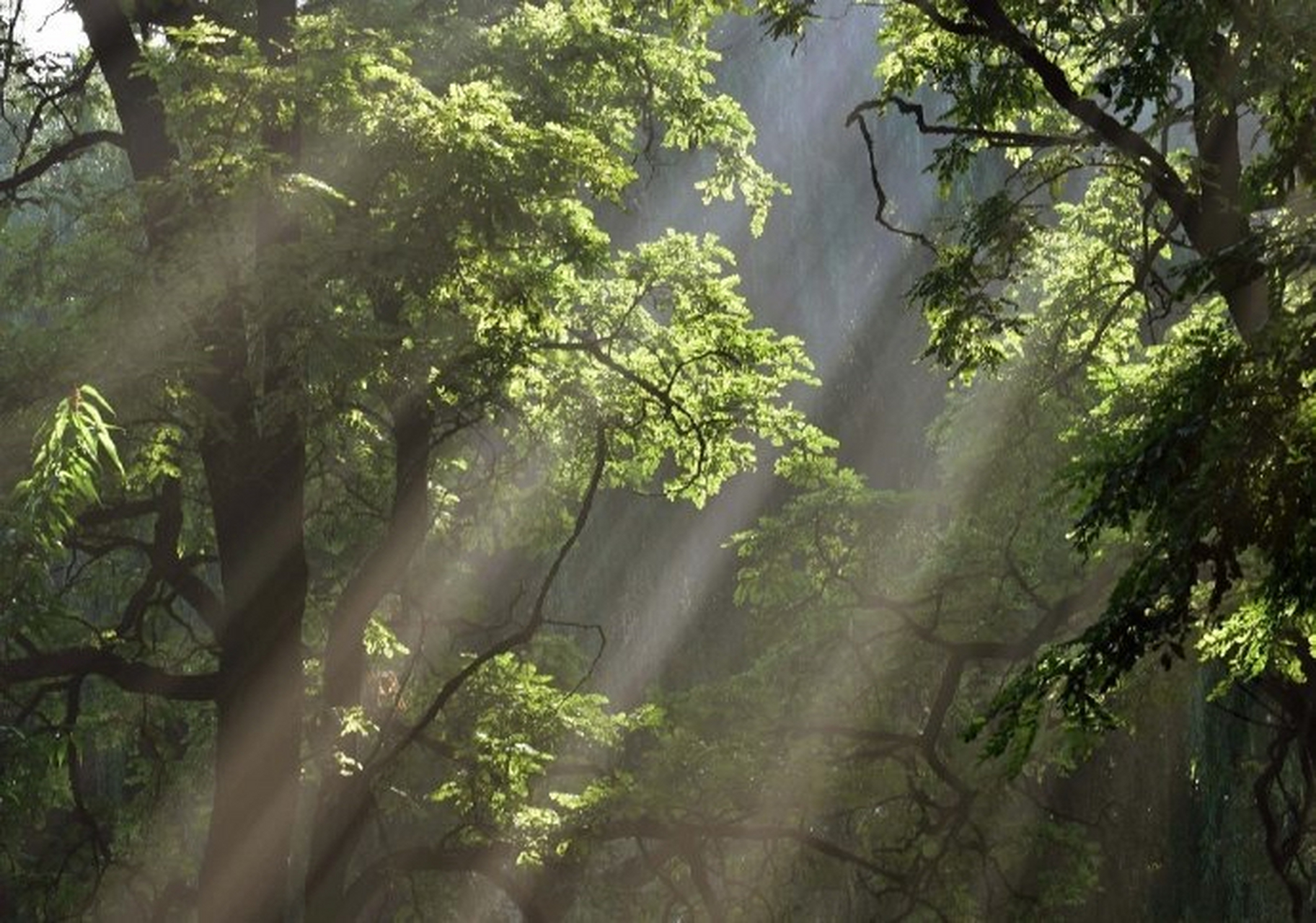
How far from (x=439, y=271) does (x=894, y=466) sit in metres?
12.7

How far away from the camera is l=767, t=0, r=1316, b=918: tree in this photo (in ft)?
16.3

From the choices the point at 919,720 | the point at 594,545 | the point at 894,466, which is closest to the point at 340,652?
the point at 919,720

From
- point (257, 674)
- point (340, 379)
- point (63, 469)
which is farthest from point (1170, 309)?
point (257, 674)

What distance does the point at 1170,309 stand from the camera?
27.8 ft

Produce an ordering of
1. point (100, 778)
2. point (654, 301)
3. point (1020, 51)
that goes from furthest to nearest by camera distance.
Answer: point (100, 778) < point (654, 301) < point (1020, 51)

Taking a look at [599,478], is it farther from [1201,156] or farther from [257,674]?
[1201,156]

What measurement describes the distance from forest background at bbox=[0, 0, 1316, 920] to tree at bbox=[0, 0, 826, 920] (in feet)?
0.13

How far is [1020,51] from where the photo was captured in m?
7.97

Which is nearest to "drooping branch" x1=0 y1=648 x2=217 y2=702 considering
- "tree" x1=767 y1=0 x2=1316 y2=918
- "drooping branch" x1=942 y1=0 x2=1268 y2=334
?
"tree" x1=767 y1=0 x2=1316 y2=918

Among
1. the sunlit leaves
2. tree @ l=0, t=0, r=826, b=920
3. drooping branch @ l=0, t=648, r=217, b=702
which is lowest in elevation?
the sunlit leaves

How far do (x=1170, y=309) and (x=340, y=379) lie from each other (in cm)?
463

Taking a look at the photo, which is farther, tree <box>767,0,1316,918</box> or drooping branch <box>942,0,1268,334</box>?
drooping branch <box>942,0,1268,334</box>

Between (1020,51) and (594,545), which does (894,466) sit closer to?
(594,545)

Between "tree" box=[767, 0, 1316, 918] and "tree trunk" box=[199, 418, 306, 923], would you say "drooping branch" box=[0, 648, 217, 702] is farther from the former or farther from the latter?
"tree" box=[767, 0, 1316, 918]
